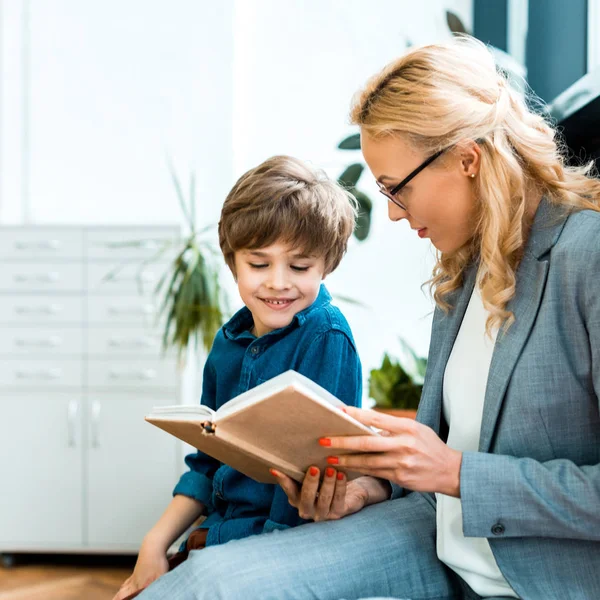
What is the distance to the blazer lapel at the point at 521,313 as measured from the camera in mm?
1149

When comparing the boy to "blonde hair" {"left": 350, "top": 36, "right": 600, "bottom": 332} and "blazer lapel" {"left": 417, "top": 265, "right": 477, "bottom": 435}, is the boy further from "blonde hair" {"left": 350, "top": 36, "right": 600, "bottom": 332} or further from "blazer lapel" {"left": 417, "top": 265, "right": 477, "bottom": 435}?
"blonde hair" {"left": 350, "top": 36, "right": 600, "bottom": 332}

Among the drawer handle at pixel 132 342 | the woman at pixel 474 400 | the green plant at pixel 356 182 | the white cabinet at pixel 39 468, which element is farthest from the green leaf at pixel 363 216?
the woman at pixel 474 400

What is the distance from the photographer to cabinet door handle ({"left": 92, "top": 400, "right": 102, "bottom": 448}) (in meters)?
3.34

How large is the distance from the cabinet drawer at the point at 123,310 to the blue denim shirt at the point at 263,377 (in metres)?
1.71

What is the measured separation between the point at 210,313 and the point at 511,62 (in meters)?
1.46

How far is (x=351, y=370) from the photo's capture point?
1.54 m

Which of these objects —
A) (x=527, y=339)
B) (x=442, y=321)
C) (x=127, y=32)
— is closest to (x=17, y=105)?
(x=127, y=32)

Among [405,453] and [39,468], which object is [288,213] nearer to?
[405,453]

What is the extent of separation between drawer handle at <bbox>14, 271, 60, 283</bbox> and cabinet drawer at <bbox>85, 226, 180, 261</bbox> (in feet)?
0.68

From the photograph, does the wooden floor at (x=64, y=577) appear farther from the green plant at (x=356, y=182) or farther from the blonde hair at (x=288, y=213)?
the blonde hair at (x=288, y=213)

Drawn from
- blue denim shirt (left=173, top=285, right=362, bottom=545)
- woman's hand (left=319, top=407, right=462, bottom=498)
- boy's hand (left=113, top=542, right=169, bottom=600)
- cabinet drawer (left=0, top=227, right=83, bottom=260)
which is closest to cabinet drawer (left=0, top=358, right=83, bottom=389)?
cabinet drawer (left=0, top=227, right=83, bottom=260)

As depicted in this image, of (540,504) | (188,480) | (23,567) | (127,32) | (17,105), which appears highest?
(127,32)

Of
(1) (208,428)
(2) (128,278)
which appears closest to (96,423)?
(2) (128,278)

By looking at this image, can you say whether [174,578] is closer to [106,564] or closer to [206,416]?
[206,416]
